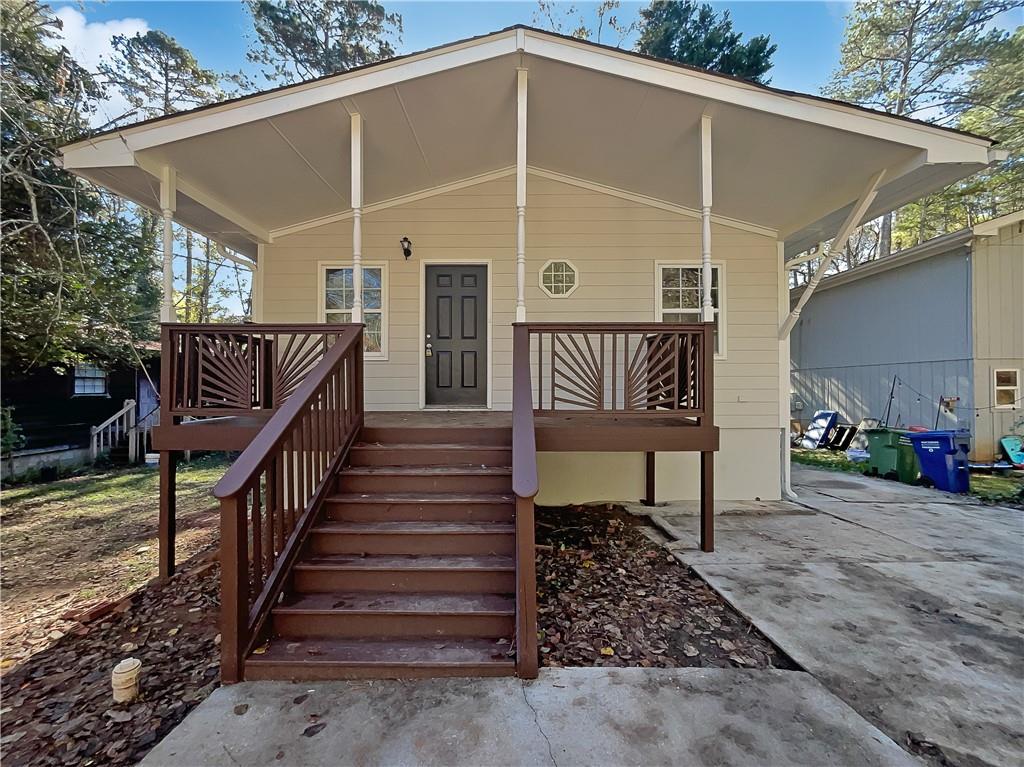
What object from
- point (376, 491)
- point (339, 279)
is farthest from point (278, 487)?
point (339, 279)

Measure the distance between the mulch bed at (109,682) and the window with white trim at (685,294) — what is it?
576 cm

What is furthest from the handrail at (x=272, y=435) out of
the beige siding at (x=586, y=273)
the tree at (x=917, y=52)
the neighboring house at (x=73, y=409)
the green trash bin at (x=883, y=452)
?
the tree at (x=917, y=52)

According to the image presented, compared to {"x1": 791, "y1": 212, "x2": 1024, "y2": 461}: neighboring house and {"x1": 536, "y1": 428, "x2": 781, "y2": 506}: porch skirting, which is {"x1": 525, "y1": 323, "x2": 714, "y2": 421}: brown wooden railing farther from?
{"x1": 791, "y1": 212, "x2": 1024, "y2": 461}: neighboring house

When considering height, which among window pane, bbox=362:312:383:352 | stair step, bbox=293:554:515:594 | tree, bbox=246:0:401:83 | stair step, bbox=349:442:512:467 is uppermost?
tree, bbox=246:0:401:83

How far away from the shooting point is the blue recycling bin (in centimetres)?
675

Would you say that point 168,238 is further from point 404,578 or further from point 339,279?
point 404,578

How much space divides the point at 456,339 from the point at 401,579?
374 cm

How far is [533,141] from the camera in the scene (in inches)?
215

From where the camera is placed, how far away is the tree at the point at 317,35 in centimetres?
1320

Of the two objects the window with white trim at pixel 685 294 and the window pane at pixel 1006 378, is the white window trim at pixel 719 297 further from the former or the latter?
the window pane at pixel 1006 378

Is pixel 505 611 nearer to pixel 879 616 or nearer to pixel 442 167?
pixel 879 616

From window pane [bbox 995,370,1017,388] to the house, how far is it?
5.51 m

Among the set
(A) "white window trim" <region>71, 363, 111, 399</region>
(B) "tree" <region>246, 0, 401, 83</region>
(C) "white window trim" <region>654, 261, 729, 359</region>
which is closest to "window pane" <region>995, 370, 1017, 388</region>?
(C) "white window trim" <region>654, 261, 729, 359</region>

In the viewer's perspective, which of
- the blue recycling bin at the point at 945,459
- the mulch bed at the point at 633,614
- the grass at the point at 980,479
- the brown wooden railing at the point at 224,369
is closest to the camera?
the mulch bed at the point at 633,614
